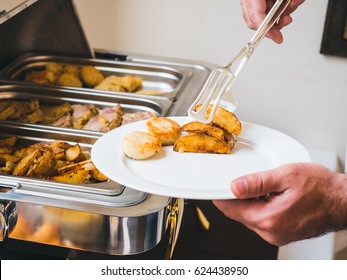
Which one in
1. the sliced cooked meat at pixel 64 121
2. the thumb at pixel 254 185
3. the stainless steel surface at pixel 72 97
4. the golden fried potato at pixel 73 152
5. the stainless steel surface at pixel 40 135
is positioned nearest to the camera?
the thumb at pixel 254 185

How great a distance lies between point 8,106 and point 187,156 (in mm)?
679

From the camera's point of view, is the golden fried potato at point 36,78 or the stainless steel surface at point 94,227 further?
the golden fried potato at point 36,78

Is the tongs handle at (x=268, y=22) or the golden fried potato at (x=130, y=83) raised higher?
the tongs handle at (x=268, y=22)

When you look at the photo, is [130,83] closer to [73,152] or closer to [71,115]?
[71,115]

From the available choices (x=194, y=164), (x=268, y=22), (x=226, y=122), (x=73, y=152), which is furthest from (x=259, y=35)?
(x=73, y=152)

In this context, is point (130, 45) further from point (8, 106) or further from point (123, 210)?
point (123, 210)

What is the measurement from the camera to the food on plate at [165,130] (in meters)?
1.16

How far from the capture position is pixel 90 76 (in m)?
1.78

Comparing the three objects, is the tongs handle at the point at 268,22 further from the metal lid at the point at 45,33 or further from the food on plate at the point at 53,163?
the metal lid at the point at 45,33

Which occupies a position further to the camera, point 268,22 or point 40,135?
point 40,135

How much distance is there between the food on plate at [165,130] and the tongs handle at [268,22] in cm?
25

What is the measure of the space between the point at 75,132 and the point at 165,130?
0.34 m

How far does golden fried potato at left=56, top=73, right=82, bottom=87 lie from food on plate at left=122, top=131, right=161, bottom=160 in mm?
665

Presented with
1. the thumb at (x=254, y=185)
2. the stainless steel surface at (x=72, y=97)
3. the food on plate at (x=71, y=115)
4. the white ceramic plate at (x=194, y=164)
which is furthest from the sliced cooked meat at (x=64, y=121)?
the thumb at (x=254, y=185)
